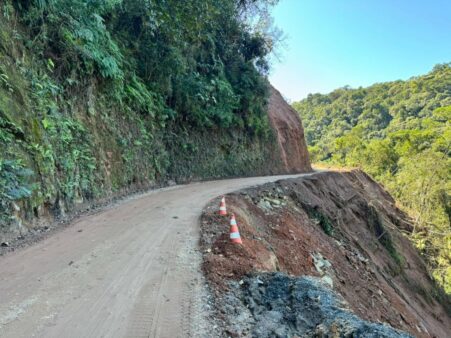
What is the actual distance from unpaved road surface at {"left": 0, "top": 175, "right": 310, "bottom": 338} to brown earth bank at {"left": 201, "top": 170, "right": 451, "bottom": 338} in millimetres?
436

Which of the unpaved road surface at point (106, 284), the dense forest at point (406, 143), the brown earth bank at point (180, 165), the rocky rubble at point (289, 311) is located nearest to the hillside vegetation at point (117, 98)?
the brown earth bank at point (180, 165)

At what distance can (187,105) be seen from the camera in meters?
15.2

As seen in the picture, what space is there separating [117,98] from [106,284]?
27.4ft

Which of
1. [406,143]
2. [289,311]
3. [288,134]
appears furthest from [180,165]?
[406,143]

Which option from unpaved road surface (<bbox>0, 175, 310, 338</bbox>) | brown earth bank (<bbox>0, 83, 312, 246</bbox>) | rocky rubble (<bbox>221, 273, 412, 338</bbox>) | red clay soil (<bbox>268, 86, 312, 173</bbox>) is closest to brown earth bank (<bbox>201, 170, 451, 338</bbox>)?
rocky rubble (<bbox>221, 273, 412, 338</bbox>)

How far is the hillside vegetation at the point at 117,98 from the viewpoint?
21.9 feet

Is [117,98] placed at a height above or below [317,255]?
above

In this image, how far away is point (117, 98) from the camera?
11.0m

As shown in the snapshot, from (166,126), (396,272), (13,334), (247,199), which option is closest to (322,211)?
(247,199)

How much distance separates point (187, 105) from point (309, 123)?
91282 mm

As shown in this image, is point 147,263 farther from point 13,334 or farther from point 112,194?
point 112,194

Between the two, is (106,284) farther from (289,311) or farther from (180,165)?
(180,165)

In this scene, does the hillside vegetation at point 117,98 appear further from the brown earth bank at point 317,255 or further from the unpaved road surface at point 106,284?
the brown earth bank at point 317,255

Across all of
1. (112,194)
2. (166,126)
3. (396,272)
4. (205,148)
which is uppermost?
(166,126)
